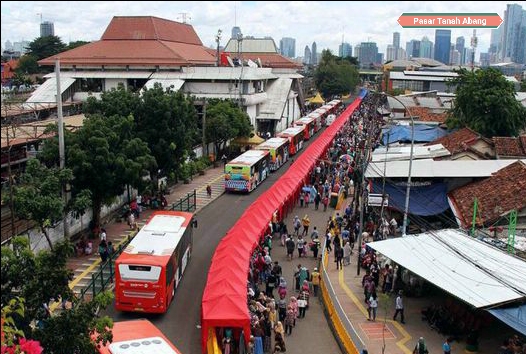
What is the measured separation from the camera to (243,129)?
149 ft

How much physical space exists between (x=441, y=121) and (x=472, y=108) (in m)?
9.78

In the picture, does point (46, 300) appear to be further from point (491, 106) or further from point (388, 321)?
point (491, 106)

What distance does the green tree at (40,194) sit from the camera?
18.5 meters

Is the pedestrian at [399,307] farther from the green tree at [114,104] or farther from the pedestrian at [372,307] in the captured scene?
the green tree at [114,104]

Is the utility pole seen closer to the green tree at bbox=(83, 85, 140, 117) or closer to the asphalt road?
the asphalt road

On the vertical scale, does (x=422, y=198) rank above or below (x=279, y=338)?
above

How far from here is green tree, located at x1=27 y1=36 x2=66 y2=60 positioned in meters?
79.1

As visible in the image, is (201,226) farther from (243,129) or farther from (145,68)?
(145,68)

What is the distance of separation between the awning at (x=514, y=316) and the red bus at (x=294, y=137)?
33307mm

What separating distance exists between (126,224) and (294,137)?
963 inches

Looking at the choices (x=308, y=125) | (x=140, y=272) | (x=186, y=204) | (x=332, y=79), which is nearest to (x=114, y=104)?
(x=186, y=204)

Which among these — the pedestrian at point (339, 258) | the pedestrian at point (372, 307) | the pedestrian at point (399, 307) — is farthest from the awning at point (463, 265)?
the pedestrian at point (339, 258)

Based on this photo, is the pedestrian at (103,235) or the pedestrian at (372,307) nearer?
the pedestrian at (372,307)

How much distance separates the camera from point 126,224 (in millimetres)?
27219
